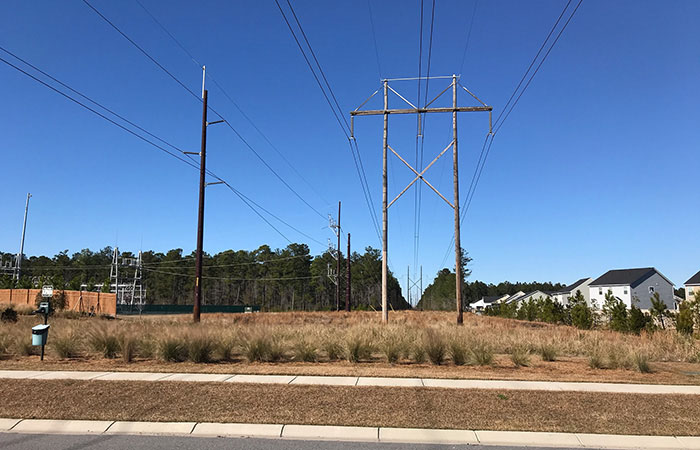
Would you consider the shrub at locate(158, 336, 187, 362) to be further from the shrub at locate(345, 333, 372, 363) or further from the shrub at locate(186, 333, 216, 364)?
the shrub at locate(345, 333, 372, 363)

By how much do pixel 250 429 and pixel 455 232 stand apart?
15849mm

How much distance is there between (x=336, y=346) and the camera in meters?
13.4

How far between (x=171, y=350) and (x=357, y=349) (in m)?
4.91

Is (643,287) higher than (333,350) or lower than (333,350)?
higher

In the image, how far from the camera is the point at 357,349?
12750 mm

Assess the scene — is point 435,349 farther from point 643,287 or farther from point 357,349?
point 643,287

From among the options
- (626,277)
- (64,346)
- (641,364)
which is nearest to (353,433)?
(641,364)

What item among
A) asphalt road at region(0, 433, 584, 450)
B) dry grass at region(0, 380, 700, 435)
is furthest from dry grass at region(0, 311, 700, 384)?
asphalt road at region(0, 433, 584, 450)

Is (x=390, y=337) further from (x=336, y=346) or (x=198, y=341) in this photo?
(x=198, y=341)

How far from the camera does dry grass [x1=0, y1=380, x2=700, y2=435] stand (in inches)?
284

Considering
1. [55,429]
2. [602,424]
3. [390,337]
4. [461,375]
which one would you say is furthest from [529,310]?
[55,429]

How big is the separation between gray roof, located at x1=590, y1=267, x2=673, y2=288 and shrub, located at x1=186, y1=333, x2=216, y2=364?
71.6m

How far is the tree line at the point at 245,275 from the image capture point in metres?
107

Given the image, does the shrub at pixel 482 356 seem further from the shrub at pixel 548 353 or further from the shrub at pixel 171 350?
the shrub at pixel 171 350
